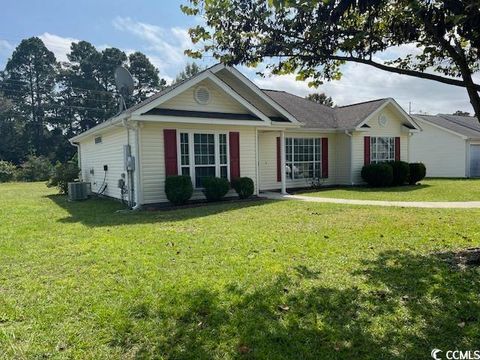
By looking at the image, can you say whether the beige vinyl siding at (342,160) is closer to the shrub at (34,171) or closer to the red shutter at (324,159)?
the red shutter at (324,159)

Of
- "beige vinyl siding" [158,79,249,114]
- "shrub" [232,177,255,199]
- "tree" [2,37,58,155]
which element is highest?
"tree" [2,37,58,155]

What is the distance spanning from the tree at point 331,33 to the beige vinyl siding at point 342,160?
11774mm

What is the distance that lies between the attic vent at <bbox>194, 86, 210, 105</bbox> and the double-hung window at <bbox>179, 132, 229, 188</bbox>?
1.13 metres

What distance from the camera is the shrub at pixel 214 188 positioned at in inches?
486

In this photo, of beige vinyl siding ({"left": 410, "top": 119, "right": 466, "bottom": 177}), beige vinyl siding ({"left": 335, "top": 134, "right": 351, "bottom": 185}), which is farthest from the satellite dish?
beige vinyl siding ({"left": 410, "top": 119, "right": 466, "bottom": 177})

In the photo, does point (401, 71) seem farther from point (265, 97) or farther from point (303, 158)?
point (303, 158)

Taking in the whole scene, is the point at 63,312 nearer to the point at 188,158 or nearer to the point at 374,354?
the point at 374,354

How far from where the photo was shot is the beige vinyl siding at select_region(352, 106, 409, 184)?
698 inches

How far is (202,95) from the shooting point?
12789mm

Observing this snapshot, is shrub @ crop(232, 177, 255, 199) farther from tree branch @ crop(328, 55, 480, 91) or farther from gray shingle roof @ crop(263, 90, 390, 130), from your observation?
tree branch @ crop(328, 55, 480, 91)

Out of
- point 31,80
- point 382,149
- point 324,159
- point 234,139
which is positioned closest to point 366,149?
point 382,149

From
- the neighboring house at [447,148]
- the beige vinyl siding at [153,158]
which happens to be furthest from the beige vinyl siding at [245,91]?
the neighboring house at [447,148]

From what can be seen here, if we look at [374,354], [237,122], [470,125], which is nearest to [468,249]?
[374,354]

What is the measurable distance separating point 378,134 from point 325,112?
3103 mm
